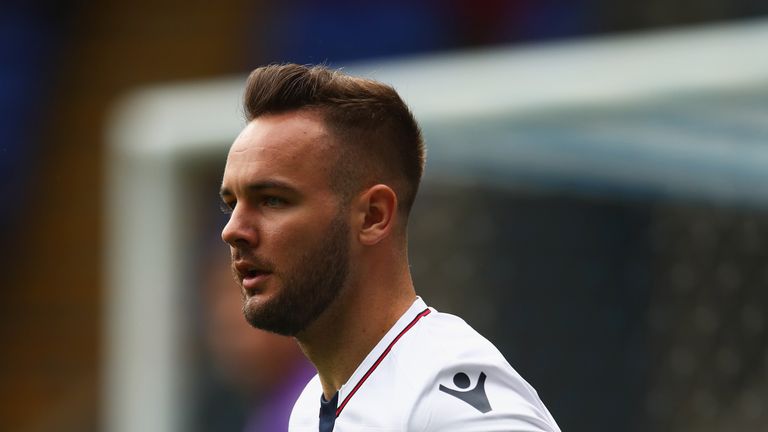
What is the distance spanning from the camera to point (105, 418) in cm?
962

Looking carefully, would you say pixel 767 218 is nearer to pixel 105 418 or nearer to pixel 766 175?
pixel 766 175

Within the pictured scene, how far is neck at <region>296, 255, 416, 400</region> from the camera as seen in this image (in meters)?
2.82

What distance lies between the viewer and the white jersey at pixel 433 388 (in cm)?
242

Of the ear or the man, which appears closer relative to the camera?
the man

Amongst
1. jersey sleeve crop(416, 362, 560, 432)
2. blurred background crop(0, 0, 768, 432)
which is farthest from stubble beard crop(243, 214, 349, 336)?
blurred background crop(0, 0, 768, 432)

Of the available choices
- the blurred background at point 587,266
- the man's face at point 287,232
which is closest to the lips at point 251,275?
the man's face at point 287,232

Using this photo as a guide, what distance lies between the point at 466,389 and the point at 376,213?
0.55 m

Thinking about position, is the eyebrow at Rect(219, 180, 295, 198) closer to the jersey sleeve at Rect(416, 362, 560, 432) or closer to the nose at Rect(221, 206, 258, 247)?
the nose at Rect(221, 206, 258, 247)

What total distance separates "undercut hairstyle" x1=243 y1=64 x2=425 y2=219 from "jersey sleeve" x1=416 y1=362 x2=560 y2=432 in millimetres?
508

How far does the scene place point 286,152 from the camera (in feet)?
9.16

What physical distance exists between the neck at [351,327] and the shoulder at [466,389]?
6.6 inches

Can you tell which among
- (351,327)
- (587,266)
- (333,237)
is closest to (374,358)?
(351,327)

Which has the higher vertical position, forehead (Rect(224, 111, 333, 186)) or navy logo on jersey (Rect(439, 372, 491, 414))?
forehead (Rect(224, 111, 333, 186))

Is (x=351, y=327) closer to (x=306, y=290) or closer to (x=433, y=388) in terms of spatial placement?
(x=306, y=290)
